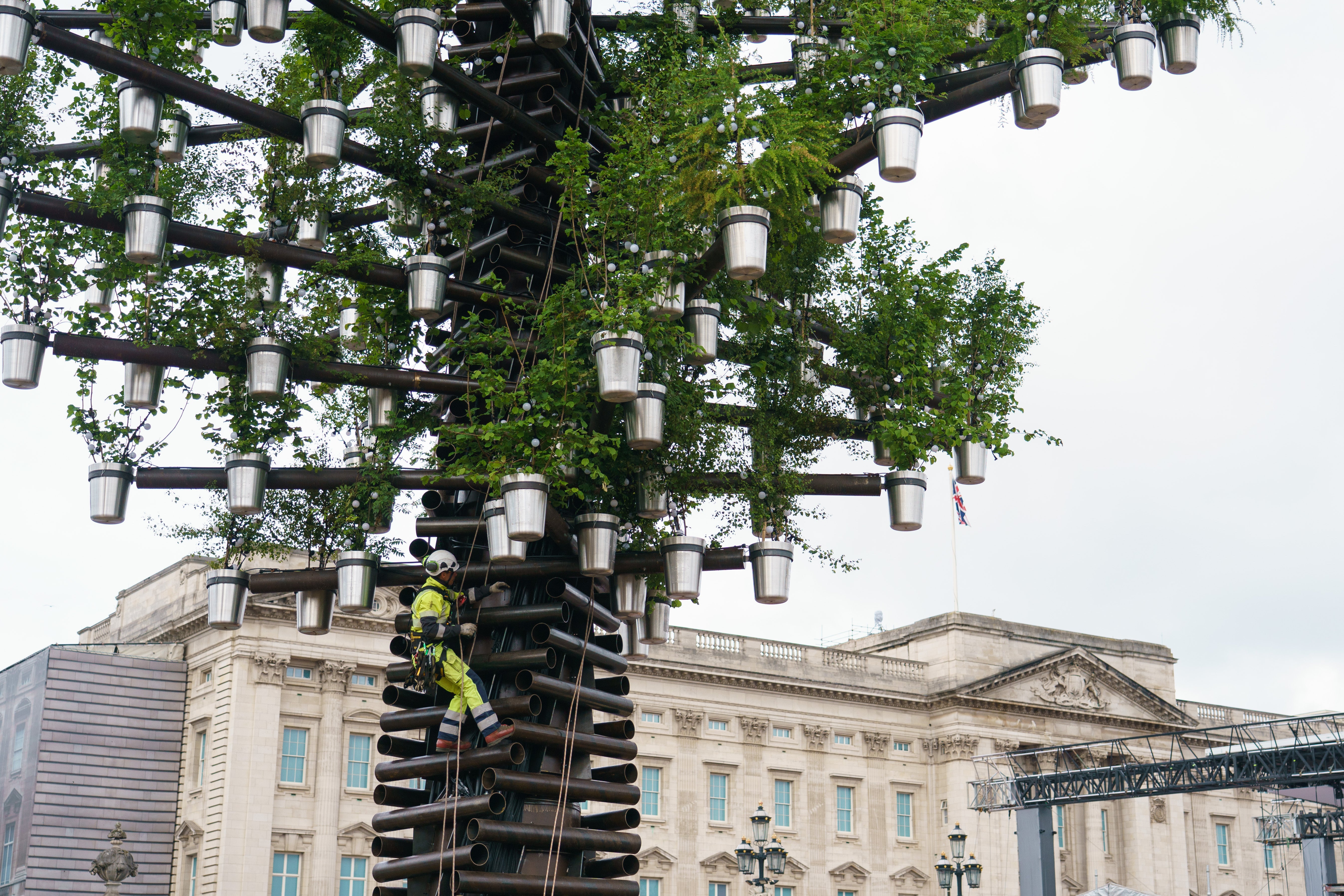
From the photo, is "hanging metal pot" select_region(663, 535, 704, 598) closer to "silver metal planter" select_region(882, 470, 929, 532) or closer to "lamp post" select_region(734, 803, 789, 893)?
"silver metal planter" select_region(882, 470, 929, 532)

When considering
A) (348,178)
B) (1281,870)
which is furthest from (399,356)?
(1281,870)

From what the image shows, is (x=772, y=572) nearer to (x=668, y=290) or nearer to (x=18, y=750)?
(x=668, y=290)

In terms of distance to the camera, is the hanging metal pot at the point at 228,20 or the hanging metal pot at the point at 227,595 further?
the hanging metal pot at the point at 227,595

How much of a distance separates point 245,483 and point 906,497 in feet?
14.2

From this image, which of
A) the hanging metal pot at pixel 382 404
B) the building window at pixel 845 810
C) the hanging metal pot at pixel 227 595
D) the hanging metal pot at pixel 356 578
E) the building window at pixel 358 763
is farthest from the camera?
the building window at pixel 845 810

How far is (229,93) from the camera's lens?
9508 millimetres

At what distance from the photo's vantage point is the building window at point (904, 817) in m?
51.0

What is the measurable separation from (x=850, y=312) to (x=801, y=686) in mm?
38801

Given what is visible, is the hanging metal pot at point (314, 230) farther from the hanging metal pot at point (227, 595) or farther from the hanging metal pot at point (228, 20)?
the hanging metal pot at point (227, 595)

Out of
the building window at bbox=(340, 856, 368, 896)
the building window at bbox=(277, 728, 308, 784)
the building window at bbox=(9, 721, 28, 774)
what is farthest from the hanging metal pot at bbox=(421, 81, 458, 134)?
the building window at bbox=(9, 721, 28, 774)

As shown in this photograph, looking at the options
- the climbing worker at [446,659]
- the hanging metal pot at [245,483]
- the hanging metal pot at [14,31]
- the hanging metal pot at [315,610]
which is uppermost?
the hanging metal pot at [14,31]

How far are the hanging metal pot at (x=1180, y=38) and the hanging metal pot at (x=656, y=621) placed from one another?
4955 mm

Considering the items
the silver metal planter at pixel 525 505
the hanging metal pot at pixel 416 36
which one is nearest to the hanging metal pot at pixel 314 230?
the hanging metal pot at pixel 416 36

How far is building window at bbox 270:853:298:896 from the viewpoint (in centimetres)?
3891
